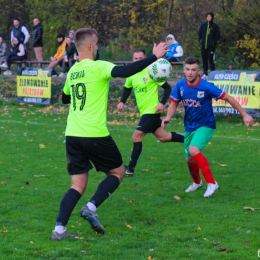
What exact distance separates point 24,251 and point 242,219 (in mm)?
2611

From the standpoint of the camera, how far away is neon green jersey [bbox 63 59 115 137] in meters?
4.74

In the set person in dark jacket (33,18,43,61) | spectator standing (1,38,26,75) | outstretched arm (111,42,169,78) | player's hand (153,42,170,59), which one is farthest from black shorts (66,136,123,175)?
spectator standing (1,38,26,75)

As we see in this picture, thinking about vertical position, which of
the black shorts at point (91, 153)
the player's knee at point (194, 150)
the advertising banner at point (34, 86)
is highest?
the black shorts at point (91, 153)

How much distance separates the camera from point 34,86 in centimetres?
1909

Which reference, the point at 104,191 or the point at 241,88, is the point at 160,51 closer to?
the point at 104,191

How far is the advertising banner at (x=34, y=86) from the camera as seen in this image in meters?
18.6

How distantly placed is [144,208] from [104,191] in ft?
4.23

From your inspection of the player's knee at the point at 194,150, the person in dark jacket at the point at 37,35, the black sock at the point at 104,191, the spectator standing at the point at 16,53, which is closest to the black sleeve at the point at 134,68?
the black sock at the point at 104,191

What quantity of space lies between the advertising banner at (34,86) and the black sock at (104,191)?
45.9 ft

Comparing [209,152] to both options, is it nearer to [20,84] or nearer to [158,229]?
[158,229]

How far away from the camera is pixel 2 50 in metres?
22.5

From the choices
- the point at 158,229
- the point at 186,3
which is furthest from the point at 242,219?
the point at 186,3

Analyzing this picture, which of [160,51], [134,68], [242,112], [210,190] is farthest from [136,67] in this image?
[210,190]

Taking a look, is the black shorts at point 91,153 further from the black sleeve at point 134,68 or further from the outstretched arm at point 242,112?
the outstretched arm at point 242,112
